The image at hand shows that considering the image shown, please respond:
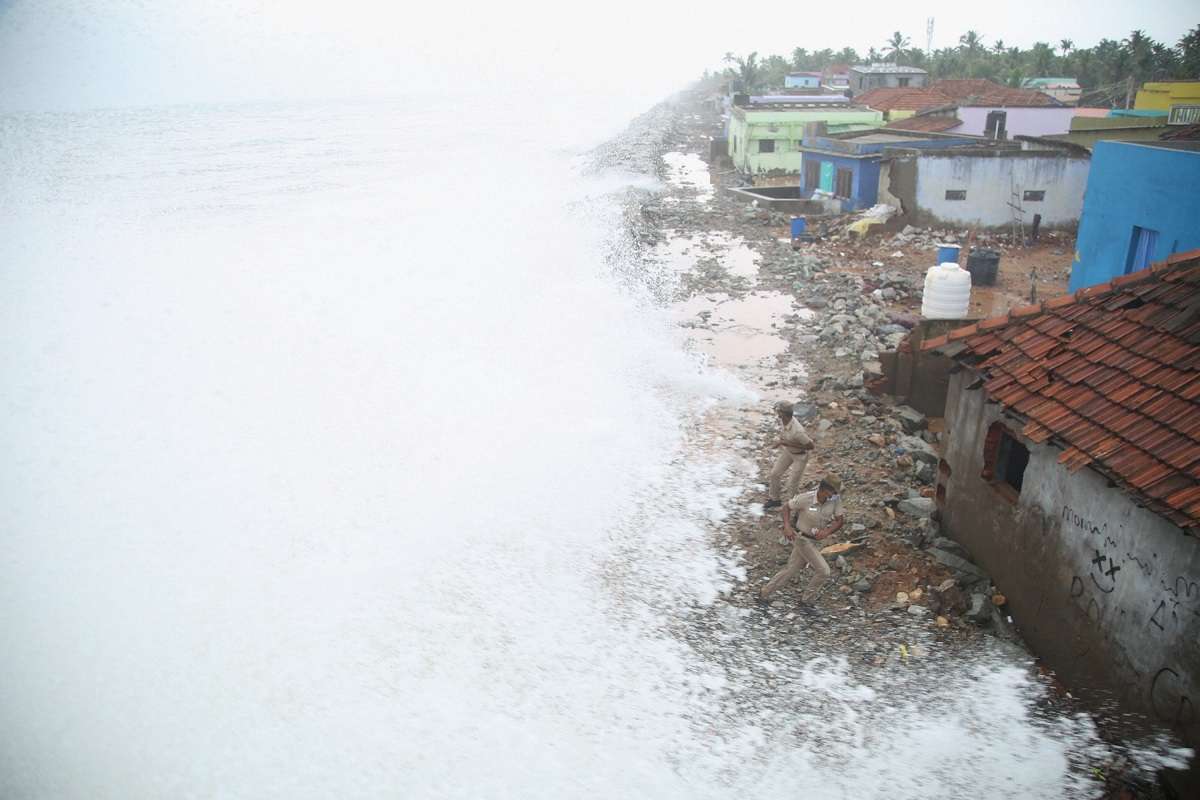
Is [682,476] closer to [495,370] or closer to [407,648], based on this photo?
[407,648]

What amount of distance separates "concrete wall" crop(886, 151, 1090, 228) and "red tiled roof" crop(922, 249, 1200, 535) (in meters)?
21.0

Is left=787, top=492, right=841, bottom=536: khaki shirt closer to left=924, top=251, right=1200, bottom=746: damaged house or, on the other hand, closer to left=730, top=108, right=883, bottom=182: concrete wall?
left=924, top=251, right=1200, bottom=746: damaged house

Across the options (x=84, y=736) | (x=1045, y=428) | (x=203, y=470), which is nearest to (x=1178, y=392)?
(x=1045, y=428)

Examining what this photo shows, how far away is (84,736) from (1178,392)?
466 inches

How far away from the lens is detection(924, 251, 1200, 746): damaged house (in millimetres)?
5898

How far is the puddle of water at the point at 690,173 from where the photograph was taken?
149 ft

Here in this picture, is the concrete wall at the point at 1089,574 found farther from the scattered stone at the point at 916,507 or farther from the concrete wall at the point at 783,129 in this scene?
the concrete wall at the point at 783,129

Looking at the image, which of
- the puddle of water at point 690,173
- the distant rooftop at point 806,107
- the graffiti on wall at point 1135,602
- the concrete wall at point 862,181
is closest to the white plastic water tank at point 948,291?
the graffiti on wall at point 1135,602

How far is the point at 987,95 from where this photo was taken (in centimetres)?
4716

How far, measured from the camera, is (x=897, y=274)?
22922 mm

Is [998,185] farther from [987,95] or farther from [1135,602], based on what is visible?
[1135,602]

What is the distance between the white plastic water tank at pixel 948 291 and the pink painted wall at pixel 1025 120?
31.8 meters

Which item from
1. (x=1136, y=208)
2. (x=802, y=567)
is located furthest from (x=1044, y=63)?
(x=802, y=567)

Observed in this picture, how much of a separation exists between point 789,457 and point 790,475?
0.86 ft
